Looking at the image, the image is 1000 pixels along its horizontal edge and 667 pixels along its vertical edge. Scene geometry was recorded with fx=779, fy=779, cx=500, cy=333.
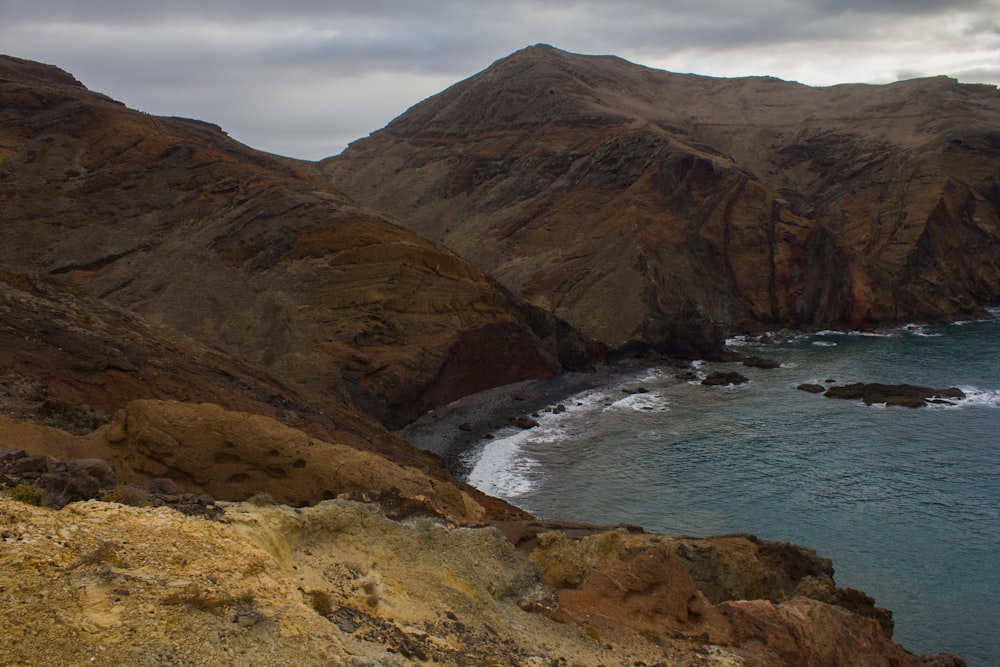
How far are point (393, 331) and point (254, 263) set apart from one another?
8.53 meters

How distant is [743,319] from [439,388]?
33.9 metres

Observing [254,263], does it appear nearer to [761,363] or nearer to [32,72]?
[761,363]

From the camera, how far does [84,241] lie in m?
42.9

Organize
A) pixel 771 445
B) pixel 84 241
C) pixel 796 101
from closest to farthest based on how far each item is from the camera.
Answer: pixel 771 445, pixel 84 241, pixel 796 101

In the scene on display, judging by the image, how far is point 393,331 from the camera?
3900cm

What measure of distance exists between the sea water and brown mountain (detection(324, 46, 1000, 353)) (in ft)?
45.1

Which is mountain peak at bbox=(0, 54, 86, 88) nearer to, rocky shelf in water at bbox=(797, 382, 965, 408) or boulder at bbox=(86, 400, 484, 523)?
boulder at bbox=(86, 400, 484, 523)

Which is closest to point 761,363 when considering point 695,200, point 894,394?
point 894,394

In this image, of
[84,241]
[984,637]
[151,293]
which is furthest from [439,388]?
[984,637]

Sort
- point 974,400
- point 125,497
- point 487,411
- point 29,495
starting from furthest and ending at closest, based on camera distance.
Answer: point 487,411 → point 974,400 → point 125,497 → point 29,495

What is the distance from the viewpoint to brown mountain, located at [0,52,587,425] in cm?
3700

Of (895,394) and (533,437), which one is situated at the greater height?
(895,394)

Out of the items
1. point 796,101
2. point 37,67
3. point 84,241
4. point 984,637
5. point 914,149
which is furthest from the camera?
point 796,101

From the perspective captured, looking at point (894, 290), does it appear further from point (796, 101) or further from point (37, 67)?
point (37, 67)
